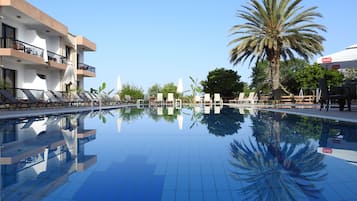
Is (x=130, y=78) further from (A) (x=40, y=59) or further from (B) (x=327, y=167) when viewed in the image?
(B) (x=327, y=167)

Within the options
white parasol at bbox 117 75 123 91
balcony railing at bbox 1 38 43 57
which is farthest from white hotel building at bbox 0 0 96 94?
white parasol at bbox 117 75 123 91

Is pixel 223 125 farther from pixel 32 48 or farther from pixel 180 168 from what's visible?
pixel 32 48

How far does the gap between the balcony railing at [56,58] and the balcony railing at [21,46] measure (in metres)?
1.70

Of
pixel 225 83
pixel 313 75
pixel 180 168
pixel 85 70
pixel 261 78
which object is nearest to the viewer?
pixel 180 168

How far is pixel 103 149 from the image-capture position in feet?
17.5

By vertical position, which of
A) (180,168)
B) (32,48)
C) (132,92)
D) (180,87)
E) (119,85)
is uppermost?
(32,48)

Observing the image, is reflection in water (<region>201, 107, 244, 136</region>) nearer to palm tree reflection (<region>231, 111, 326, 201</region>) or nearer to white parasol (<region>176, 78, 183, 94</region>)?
palm tree reflection (<region>231, 111, 326, 201</region>)

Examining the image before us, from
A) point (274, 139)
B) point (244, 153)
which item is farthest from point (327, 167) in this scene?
point (274, 139)

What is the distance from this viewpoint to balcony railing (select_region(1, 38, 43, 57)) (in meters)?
16.7

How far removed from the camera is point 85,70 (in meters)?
29.6

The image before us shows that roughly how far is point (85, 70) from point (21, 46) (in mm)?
11599

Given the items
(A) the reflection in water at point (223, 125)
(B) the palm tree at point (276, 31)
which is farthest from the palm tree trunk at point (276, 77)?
(A) the reflection in water at point (223, 125)

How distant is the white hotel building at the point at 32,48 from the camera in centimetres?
1702

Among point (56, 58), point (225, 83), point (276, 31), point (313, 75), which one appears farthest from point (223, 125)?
point (225, 83)
